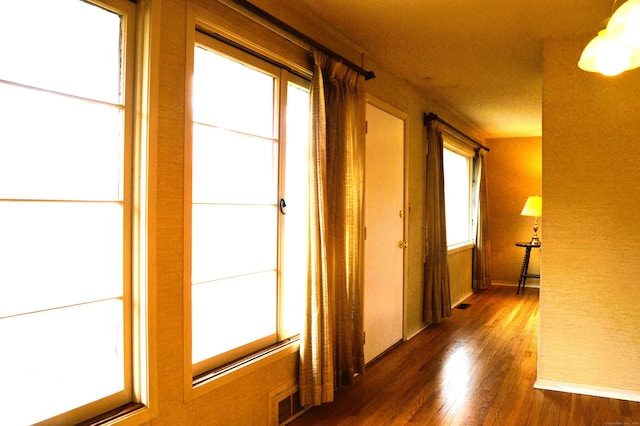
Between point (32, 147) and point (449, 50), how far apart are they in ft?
10.5

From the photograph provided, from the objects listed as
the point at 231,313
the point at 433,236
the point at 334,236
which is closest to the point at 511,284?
the point at 433,236

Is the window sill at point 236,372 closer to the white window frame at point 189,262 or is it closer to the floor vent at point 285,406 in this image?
the white window frame at point 189,262

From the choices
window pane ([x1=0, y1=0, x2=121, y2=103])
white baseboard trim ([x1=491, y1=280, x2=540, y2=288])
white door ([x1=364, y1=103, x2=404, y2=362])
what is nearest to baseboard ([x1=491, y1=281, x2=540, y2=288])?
white baseboard trim ([x1=491, y1=280, x2=540, y2=288])

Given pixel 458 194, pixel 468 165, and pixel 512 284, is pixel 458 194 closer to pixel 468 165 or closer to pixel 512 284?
pixel 468 165

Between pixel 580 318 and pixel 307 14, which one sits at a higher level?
pixel 307 14

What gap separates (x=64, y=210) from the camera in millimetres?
1886

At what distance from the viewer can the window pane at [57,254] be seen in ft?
5.61

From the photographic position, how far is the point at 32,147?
1.77 meters

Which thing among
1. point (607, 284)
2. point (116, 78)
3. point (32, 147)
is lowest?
point (607, 284)

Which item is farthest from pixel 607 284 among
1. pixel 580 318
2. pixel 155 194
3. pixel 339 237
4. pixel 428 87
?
pixel 155 194

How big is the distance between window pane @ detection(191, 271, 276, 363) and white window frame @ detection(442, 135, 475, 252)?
3.83 m

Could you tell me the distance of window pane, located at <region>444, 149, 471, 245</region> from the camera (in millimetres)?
7488

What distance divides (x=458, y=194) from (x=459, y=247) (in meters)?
1.16

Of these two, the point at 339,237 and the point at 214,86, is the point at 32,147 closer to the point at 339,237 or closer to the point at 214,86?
the point at 214,86
